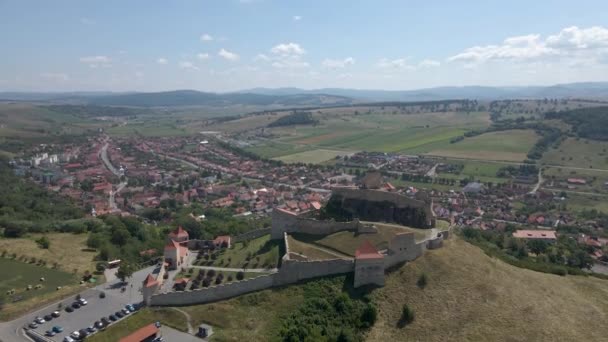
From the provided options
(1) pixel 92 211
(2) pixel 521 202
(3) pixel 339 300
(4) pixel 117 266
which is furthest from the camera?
(2) pixel 521 202

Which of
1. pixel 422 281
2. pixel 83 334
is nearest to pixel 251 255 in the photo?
pixel 83 334

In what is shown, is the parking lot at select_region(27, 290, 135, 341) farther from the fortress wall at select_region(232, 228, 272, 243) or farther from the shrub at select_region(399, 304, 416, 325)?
the shrub at select_region(399, 304, 416, 325)

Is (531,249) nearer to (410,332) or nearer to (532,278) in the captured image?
(532,278)

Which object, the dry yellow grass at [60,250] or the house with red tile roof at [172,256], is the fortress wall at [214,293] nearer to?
the house with red tile roof at [172,256]

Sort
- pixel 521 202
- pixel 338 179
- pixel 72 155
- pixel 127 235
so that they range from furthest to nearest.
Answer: pixel 72 155
pixel 338 179
pixel 521 202
pixel 127 235

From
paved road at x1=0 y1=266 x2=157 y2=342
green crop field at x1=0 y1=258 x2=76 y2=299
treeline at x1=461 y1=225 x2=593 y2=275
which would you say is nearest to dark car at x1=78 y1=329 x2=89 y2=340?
paved road at x1=0 y1=266 x2=157 y2=342

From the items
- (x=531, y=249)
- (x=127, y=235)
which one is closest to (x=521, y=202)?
(x=531, y=249)
